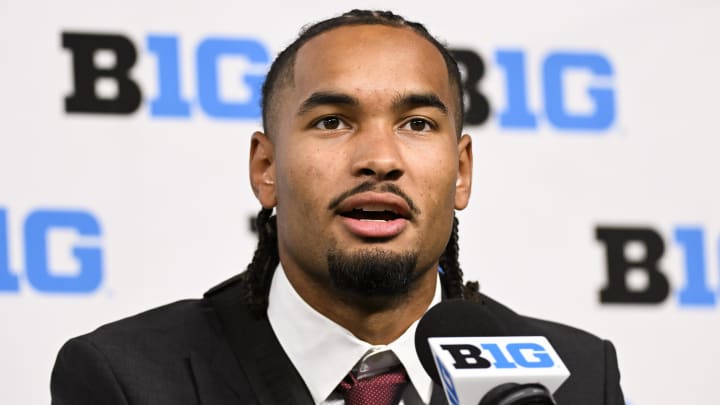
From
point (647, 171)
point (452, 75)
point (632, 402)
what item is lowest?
point (632, 402)

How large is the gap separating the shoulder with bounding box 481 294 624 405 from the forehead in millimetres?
456

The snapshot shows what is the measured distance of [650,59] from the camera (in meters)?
3.49

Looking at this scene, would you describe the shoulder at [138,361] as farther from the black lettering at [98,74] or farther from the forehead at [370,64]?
the black lettering at [98,74]

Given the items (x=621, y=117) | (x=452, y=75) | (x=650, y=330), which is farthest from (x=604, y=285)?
(x=452, y=75)

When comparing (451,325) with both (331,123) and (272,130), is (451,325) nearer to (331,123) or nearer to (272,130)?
(331,123)

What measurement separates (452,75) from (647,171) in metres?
1.14

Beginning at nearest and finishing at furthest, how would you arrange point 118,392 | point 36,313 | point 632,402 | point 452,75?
point 118,392
point 452,75
point 36,313
point 632,402

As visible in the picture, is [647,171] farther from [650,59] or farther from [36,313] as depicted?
[36,313]

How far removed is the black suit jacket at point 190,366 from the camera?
219 cm

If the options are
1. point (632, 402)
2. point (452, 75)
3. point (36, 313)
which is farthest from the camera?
point (632, 402)

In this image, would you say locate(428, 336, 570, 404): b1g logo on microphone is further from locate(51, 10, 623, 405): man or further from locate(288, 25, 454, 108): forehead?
locate(288, 25, 454, 108): forehead

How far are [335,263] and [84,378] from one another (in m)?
0.48

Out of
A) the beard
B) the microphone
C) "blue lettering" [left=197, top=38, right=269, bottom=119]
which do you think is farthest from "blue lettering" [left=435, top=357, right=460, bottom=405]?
"blue lettering" [left=197, top=38, right=269, bottom=119]

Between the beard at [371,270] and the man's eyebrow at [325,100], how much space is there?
258mm
